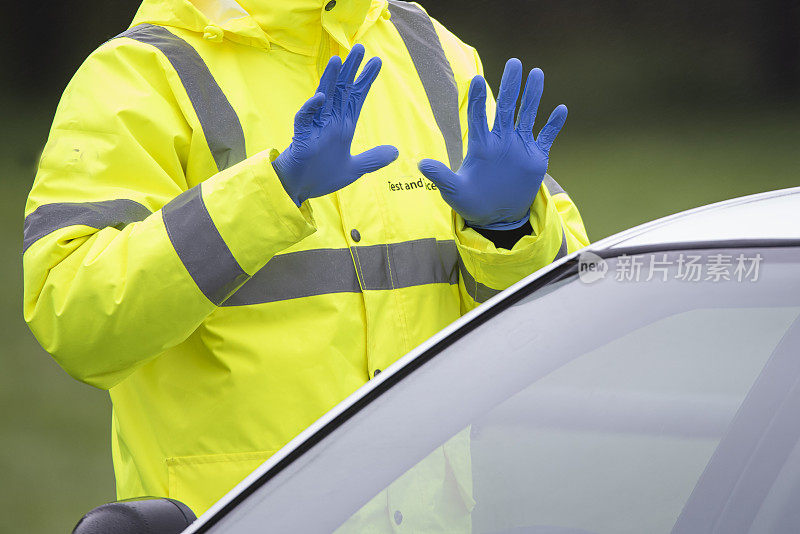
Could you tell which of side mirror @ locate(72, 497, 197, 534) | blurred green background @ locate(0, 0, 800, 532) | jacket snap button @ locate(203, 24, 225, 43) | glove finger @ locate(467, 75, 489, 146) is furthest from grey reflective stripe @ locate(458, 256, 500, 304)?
blurred green background @ locate(0, 0, 800, 532)

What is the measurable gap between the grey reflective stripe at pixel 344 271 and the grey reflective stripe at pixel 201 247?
127 mm

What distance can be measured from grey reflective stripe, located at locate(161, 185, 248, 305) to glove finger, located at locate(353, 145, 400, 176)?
0.23 meters

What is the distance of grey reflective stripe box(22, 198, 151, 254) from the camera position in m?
1.28

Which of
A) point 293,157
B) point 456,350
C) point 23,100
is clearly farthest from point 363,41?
point 23,100

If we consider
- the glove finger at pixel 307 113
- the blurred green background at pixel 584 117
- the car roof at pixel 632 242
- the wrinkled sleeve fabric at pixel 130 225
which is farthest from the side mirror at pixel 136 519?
the blurred green background at pixel 584 117

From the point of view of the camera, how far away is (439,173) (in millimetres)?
1357

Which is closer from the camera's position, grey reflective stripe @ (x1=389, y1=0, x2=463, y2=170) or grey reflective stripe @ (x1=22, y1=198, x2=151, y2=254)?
grey reflective stripe @ (x1=22, y1=198, x2=151, y2=254)

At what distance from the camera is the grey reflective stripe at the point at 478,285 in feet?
4.74

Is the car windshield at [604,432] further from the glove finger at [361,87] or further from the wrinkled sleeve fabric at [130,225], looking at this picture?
the glove finger at [361,87]

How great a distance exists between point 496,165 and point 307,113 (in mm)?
309

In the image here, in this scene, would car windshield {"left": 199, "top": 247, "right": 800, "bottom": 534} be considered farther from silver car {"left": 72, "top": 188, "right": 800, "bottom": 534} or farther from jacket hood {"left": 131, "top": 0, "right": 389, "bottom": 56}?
jacket hood {"left": 131, "top": 0, "right": 389, "bottom": 56}

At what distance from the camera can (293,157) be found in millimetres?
1244

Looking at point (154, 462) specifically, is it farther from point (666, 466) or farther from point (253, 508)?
point (666, 466)

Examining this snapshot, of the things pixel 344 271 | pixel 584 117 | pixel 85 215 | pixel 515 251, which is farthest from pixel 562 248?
pixel 584 117
